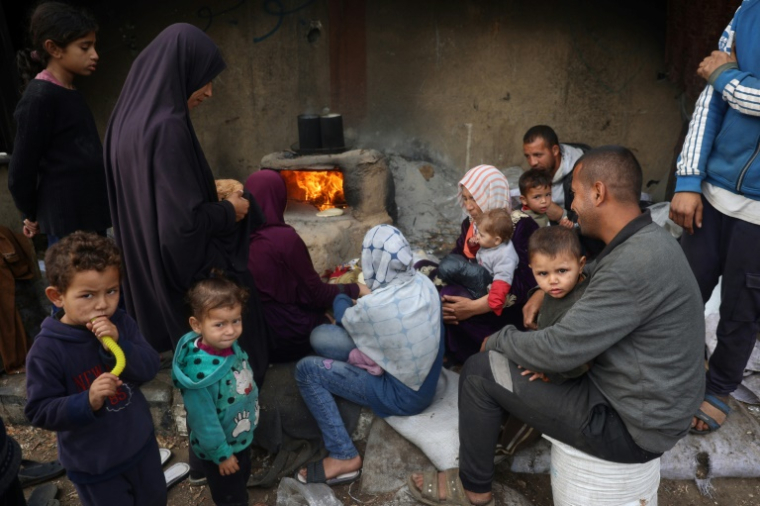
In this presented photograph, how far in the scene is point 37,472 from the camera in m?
3.14

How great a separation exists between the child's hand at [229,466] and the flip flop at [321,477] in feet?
1.99

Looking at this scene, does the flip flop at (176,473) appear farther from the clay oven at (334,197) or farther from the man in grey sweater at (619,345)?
the clay oven at (334,197)

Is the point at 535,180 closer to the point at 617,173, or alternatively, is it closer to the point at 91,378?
the point at 617,173

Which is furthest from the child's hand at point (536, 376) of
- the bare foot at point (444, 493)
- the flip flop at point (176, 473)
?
the flip flop at point (176, 473)

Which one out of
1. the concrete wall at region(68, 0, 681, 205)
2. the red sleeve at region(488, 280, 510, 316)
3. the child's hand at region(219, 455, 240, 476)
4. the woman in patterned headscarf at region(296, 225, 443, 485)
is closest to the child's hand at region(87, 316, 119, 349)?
the child's hand at region(219, 455, 240, 476)

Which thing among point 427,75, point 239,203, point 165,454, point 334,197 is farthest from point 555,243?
point 427,75

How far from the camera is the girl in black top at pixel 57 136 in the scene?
116 inches

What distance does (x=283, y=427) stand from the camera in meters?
3.15

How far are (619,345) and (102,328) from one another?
74.9 inches

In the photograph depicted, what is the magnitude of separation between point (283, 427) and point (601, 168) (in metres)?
2.13

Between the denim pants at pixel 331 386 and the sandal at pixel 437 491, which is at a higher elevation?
the denim pants at pixel 331 386

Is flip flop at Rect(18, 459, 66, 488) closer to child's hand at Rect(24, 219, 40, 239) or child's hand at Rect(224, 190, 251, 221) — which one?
child's hand at Rect(24, 219, 40, 239)

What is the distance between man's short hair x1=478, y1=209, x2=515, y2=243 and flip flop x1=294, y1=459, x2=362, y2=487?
4.98 feet

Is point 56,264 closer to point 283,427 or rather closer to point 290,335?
point 290,335
